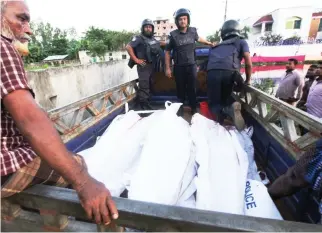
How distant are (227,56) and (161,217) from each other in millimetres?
2594

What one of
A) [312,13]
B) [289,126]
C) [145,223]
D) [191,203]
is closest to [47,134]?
[145,223]

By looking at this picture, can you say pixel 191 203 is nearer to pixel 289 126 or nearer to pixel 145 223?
pixel 145 223

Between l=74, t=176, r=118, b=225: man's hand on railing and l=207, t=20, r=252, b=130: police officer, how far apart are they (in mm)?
2282

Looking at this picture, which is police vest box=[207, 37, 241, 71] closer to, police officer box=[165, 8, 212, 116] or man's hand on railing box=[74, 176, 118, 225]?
police officer box=[165, 8, 212, 116]

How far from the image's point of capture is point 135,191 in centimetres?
128

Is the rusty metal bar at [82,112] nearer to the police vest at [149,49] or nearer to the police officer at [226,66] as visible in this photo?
the police vest at [149,49]

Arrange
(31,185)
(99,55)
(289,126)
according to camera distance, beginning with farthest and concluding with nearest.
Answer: (99,55), (289,126), (31,185)

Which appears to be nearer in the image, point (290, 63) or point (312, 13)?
point (290, 63)

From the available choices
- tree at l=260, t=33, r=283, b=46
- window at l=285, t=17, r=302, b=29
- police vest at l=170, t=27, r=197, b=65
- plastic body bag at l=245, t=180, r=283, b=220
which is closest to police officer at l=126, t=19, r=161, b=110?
police vest at l=170, t=27, r=197, b=65

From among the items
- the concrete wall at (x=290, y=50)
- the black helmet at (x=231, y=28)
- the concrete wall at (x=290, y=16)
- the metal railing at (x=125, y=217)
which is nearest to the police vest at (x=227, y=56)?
the black helmet at (x=231, y=28)

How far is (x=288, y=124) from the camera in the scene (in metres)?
1.70

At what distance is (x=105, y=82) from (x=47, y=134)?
16.8 feet

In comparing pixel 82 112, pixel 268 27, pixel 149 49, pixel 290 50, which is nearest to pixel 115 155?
pixel 82 112

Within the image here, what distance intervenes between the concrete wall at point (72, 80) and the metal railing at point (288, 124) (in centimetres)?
327
